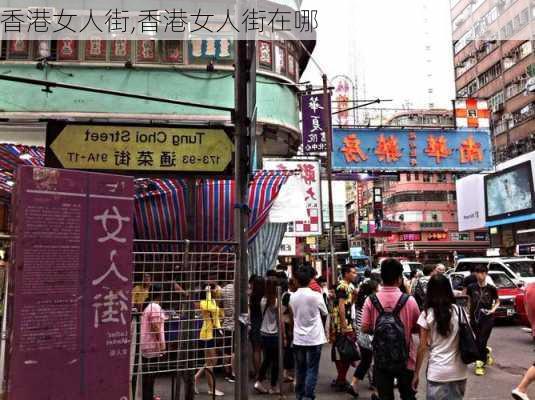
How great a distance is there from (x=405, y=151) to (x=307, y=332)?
14522mm

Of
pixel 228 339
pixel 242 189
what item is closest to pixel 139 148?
pixel 242 189

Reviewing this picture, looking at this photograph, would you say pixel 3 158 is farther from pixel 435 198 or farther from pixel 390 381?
pixel 435 198

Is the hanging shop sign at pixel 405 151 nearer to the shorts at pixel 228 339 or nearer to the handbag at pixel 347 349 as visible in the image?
the handbag at pixel 347 349

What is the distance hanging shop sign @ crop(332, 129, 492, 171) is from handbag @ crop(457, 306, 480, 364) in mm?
15191

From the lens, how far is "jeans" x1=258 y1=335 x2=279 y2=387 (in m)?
7.72

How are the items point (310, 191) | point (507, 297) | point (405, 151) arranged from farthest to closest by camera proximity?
point (405, 151), point (310, 191), point (507, 297)

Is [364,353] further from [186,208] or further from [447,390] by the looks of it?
[186,208]

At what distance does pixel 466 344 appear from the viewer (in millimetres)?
4391

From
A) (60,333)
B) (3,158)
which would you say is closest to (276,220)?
(3,158)

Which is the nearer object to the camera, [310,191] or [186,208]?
[186,208]

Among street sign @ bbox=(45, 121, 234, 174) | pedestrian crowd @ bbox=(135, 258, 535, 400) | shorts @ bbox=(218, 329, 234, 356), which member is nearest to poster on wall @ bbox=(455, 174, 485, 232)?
pedestrian crowd @ bbox=(135, 258, 535, 400)

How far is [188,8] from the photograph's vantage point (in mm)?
10867

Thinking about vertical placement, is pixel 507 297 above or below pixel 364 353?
above

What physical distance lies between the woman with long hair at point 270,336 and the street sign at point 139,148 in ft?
9.96
